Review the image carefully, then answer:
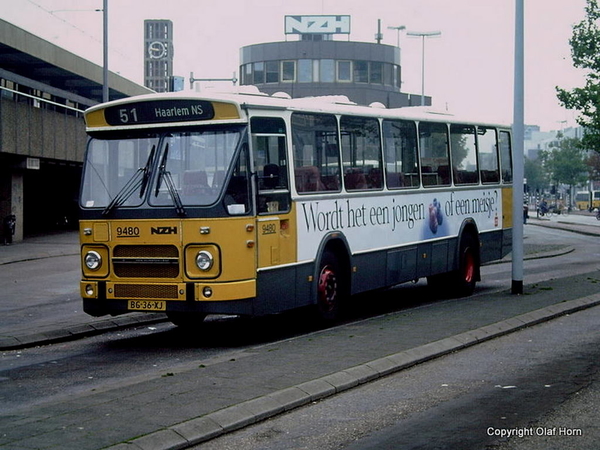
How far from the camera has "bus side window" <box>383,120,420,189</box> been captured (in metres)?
16.3

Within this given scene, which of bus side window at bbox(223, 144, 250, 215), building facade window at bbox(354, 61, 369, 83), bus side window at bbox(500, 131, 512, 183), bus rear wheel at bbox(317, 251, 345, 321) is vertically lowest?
bus rear wheel at bbox(317, 251, 345, 321)

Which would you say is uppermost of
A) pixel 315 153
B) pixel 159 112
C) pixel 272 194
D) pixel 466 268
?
pixel 159 112

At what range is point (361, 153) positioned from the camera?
50.7ft

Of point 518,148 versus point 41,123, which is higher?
point 41,123

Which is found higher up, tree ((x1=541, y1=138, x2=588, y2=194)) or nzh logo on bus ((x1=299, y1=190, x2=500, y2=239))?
tree ((x1=541, y1=138, x2=588, y2=194))

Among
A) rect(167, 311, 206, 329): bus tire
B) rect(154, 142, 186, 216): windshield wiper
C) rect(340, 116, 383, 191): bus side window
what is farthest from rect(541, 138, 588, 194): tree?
rect(154, 142, 186, 216): windshield wiper

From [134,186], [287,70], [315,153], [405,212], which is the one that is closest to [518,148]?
[405,212]

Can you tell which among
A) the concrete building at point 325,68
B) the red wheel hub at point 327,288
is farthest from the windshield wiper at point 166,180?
the concrete building at point 325,68

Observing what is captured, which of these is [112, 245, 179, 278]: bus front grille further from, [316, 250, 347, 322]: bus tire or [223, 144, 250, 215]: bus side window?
[316, 250, 347, 322]: bus tire

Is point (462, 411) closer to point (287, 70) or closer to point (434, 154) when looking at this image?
point (434, 154)

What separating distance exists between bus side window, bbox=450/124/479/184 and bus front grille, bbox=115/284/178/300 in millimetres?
7838

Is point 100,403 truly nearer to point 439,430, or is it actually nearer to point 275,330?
point 439,430

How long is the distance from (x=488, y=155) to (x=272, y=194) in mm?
8272

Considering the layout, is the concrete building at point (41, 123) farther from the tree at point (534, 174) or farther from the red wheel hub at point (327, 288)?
the tree at point (534, 174)
